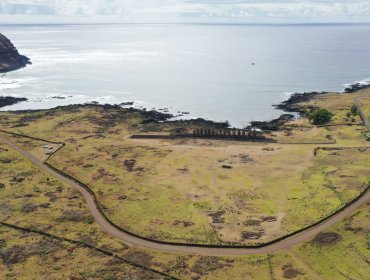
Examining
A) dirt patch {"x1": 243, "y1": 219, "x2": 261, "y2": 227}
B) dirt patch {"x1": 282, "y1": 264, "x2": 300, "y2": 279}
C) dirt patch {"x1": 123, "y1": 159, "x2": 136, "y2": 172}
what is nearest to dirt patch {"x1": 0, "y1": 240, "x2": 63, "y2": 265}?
dirt patch {"x1": 243, "y1": 219, "x2": 261, "y2": 227}

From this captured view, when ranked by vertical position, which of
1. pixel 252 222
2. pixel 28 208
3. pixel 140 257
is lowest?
pixel 28 208

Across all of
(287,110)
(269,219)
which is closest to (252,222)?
(269,219)

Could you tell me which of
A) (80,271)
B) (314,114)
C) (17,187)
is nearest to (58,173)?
(17,187)

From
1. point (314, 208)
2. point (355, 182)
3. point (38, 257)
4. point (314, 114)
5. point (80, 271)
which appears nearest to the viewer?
point (80, 271)

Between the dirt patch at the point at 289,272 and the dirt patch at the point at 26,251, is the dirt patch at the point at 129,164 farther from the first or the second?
the dirt patch at the point at 289,272

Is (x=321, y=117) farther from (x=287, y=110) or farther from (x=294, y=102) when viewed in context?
(x=294, y=102)

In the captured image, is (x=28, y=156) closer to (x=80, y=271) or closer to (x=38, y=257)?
(x=38, y=257)

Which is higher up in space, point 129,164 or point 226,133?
point 226,133
